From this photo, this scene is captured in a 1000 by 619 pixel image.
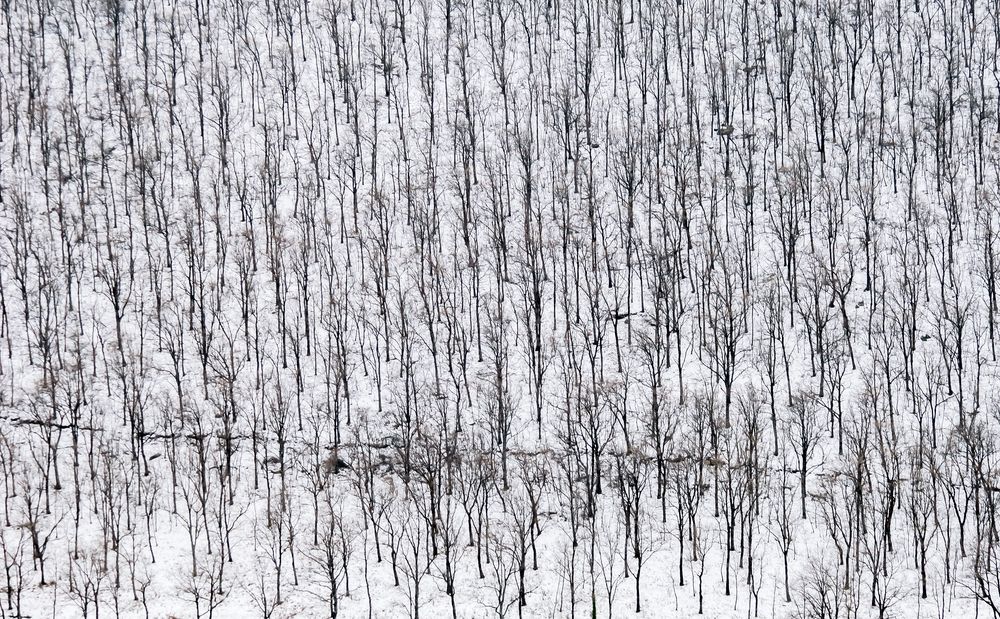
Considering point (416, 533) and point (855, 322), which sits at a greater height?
point (855, 322)

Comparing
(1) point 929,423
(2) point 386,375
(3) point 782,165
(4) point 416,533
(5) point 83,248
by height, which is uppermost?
(3) point 782,165

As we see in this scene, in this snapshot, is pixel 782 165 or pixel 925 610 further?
pixel 782 165

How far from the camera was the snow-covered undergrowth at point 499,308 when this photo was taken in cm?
4409

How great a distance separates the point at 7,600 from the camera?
42562 millimetres

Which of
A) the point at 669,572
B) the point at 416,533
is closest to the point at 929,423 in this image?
the point at 669,572

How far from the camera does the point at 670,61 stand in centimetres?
8181

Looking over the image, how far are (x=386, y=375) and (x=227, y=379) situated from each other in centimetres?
846

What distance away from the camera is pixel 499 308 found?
188 ft

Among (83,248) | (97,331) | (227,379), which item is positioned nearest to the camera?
(227,379)

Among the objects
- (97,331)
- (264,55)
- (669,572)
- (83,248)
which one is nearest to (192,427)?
(97,331)

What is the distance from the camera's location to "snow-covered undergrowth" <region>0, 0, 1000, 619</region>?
4409cm

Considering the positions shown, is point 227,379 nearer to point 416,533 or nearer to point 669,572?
point 416,533

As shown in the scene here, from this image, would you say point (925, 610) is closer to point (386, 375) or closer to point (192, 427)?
point (386, 375)

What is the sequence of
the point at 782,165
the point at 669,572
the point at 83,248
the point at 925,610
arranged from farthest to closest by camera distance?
the point at 782,165 < the point at 83,248 < the point at 669,572 < the point at 925,610
